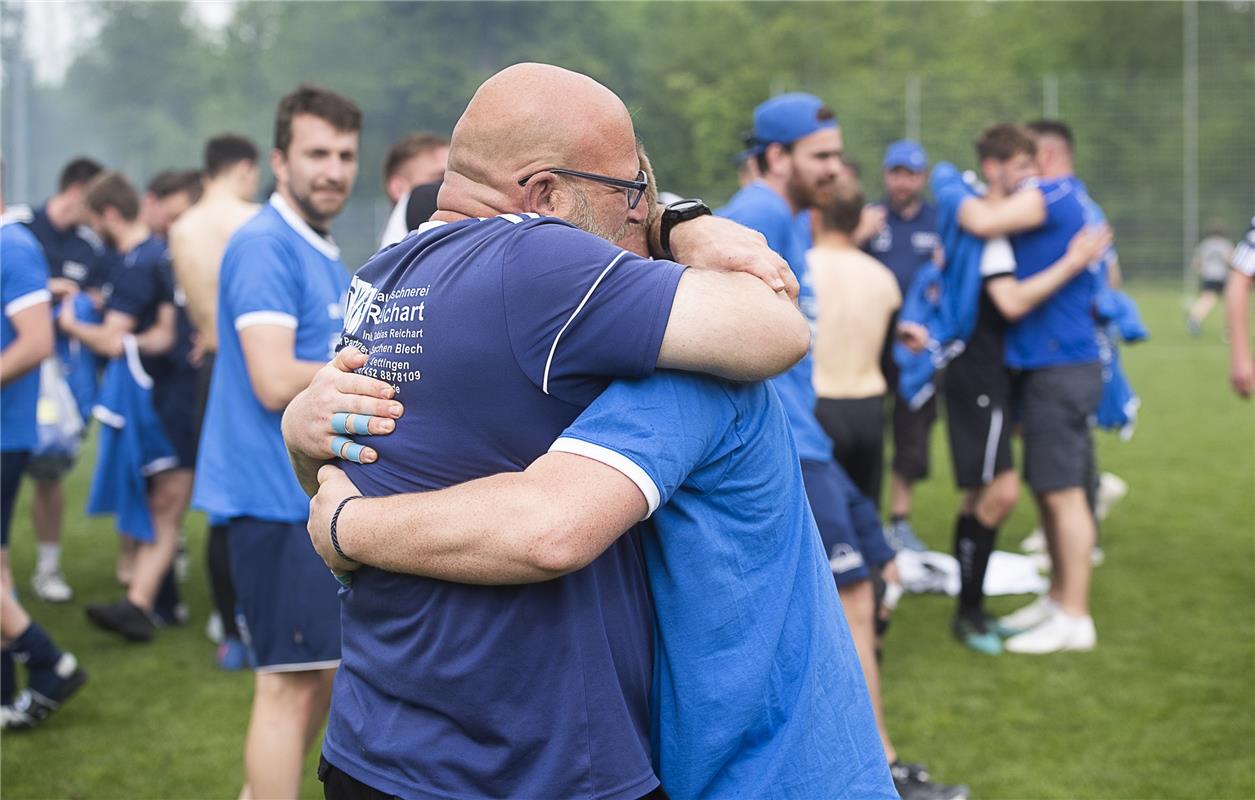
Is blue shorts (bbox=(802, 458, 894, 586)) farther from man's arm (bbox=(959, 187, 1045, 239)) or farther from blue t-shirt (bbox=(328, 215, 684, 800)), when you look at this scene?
blue t-shirt (bbox=(328, 215, 684, 800))

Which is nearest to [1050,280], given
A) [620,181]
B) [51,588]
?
[620,181]

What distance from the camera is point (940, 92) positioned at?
102ft

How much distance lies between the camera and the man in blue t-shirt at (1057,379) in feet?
21.3

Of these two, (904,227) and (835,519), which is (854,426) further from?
(904,227)

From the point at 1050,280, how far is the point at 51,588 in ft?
18.8

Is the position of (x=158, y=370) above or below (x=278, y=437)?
below

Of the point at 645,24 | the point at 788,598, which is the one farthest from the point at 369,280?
the point at 645,24

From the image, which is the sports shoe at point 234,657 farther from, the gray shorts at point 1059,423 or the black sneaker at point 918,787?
the gray shorts at point 1059,423

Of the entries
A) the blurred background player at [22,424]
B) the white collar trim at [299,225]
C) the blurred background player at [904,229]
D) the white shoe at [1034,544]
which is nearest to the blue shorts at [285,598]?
the white collar trim at [299,225]

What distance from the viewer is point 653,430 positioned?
1918 mm

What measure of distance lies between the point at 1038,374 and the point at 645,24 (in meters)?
38.6

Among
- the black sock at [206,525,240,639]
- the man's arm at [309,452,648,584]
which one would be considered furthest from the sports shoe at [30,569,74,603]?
the man's arm at [309,452,648,584]

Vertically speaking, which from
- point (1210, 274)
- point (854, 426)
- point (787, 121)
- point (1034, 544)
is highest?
point (787, 121)

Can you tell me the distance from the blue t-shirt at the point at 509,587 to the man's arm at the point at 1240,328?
4990mm
